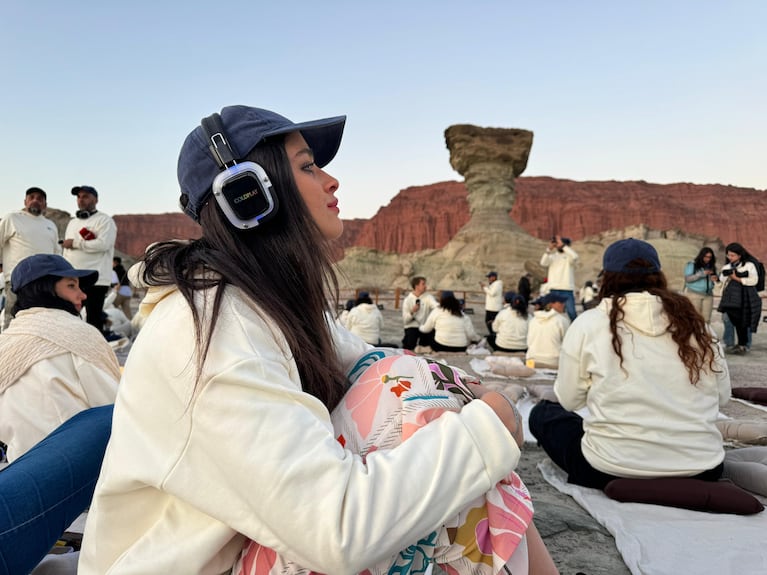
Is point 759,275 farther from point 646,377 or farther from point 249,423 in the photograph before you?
point 249,423

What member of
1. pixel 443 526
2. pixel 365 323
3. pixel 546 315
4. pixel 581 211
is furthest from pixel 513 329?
pixel 581 211

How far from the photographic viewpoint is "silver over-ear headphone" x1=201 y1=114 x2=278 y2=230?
3.62 feet

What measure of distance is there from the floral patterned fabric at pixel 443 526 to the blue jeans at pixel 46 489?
51 centimetres

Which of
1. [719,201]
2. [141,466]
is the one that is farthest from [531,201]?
[141,466]

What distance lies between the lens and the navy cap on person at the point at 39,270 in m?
2.46

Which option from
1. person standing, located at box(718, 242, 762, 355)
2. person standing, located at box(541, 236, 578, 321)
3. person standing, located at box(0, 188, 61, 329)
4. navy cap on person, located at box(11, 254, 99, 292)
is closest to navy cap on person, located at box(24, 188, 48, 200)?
person standing, located at box(0, 188, 61, 329)

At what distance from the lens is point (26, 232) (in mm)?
5395

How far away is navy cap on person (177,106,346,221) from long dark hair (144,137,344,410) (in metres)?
0.03

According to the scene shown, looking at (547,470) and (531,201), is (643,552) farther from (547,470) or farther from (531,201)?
(531,201)

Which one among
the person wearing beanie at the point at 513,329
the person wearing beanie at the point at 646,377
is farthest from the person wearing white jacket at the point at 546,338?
the person wearing beanie at the point at 646,377

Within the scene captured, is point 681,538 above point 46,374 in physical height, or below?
below

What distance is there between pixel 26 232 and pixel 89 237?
0.59 m

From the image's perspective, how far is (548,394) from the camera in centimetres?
432

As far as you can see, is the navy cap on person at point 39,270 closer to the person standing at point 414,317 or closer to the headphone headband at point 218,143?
the headphone headband at point 218,143
